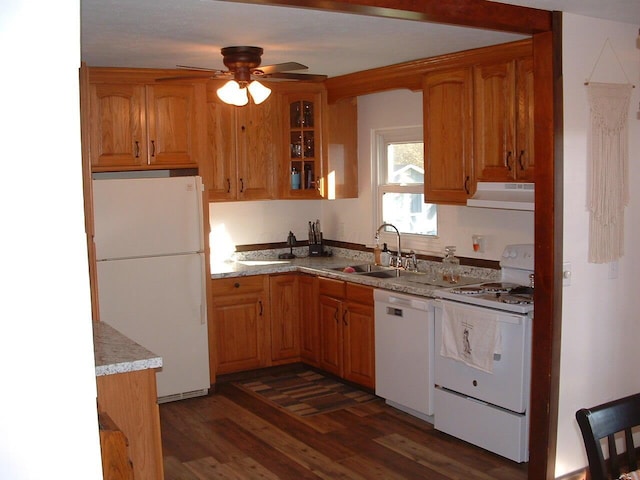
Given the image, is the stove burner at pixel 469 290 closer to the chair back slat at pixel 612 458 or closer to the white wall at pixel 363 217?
the white wall at pixel 363 217

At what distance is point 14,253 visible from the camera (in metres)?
0.85

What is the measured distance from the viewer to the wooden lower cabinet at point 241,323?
18.1 feet

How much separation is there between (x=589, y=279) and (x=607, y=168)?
0.57 m

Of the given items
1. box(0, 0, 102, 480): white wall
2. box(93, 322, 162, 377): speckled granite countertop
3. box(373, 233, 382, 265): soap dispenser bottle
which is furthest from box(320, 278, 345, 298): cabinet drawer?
box(0, 0, 102, 480): white wall

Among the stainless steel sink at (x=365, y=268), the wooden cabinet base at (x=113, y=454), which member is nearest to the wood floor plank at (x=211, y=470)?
the stainless steel sink at (x=365, y=268)

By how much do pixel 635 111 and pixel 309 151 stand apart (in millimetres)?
2754

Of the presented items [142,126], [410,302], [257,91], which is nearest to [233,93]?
[257,91]

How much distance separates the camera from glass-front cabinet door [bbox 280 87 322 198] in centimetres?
589

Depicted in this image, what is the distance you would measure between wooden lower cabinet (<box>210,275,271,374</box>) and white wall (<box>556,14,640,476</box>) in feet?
8.73

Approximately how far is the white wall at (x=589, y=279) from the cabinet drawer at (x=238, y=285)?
8.70 feet

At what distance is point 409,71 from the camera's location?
16.3 ft

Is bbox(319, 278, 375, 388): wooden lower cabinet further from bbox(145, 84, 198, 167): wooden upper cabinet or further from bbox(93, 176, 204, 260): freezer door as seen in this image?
bbox(145, 84, 198, 167): wooden upper cabinet

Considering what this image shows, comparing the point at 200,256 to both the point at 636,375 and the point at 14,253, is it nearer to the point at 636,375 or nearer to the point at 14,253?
the point at 636,375

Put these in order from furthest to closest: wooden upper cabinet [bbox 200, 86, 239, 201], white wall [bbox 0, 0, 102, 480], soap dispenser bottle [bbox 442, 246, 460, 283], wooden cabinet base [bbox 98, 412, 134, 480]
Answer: wooden upper cabinet [bbox 200, 86, 239, 201]
soap dispenser bottle [bbox 442, 246, 460, 283]
wooden cabinet base [bbox 98, 412, 134, 480]
white wall [bbox 0, 0, 102, 480]
